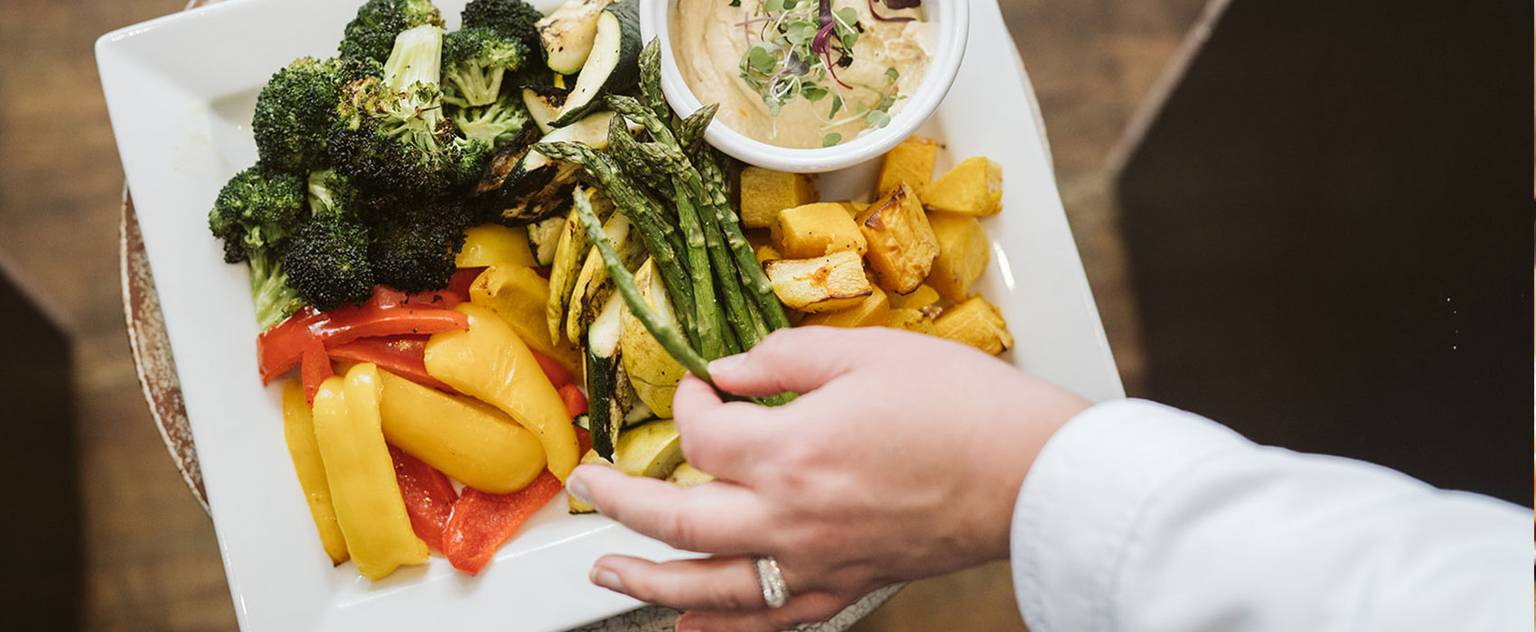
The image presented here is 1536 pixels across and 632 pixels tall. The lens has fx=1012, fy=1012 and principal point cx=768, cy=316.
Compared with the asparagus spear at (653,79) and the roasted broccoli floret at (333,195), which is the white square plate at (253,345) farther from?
the asparagus spear at (653,79)

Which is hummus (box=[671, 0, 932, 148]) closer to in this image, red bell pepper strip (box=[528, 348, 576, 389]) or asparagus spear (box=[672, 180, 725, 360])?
asparagus spear (box=[672, 180, 725, 360])

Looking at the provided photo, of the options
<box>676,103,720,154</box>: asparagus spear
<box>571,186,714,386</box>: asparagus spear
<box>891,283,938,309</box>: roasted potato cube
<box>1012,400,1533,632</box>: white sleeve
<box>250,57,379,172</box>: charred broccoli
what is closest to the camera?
<box>1012,400,1533,632</box>: white sleeve

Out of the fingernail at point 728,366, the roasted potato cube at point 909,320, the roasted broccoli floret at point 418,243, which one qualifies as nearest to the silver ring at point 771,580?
the fingernail at point 728,366

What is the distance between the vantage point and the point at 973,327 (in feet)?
5.91

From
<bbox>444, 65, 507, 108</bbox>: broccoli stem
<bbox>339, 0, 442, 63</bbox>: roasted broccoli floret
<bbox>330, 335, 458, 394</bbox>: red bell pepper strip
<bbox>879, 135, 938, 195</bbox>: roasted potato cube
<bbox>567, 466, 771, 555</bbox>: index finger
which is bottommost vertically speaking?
<bbox>330, 335, 458, 394</bbox>: red bell pepper strip

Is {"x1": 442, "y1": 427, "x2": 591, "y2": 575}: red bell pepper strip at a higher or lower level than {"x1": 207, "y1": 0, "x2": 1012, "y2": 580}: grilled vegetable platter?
lower

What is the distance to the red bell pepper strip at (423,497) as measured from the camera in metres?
1.76

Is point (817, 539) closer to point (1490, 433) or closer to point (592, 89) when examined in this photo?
point (592, 89)

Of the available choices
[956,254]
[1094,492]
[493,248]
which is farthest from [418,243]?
[1094,492]

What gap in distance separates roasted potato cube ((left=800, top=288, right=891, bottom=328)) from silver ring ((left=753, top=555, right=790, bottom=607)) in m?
0.56

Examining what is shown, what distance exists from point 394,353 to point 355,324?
80mm

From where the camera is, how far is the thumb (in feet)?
3.83

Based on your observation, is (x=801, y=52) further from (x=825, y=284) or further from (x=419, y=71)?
(x=419, y=71)

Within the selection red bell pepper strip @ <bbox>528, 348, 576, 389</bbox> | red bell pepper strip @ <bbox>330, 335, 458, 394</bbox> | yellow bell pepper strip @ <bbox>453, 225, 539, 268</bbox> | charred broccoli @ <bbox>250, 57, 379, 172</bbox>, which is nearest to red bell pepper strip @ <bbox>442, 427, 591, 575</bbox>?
red bell pepper strip @ <bbox>528, 348, 576, 389</bbox>
